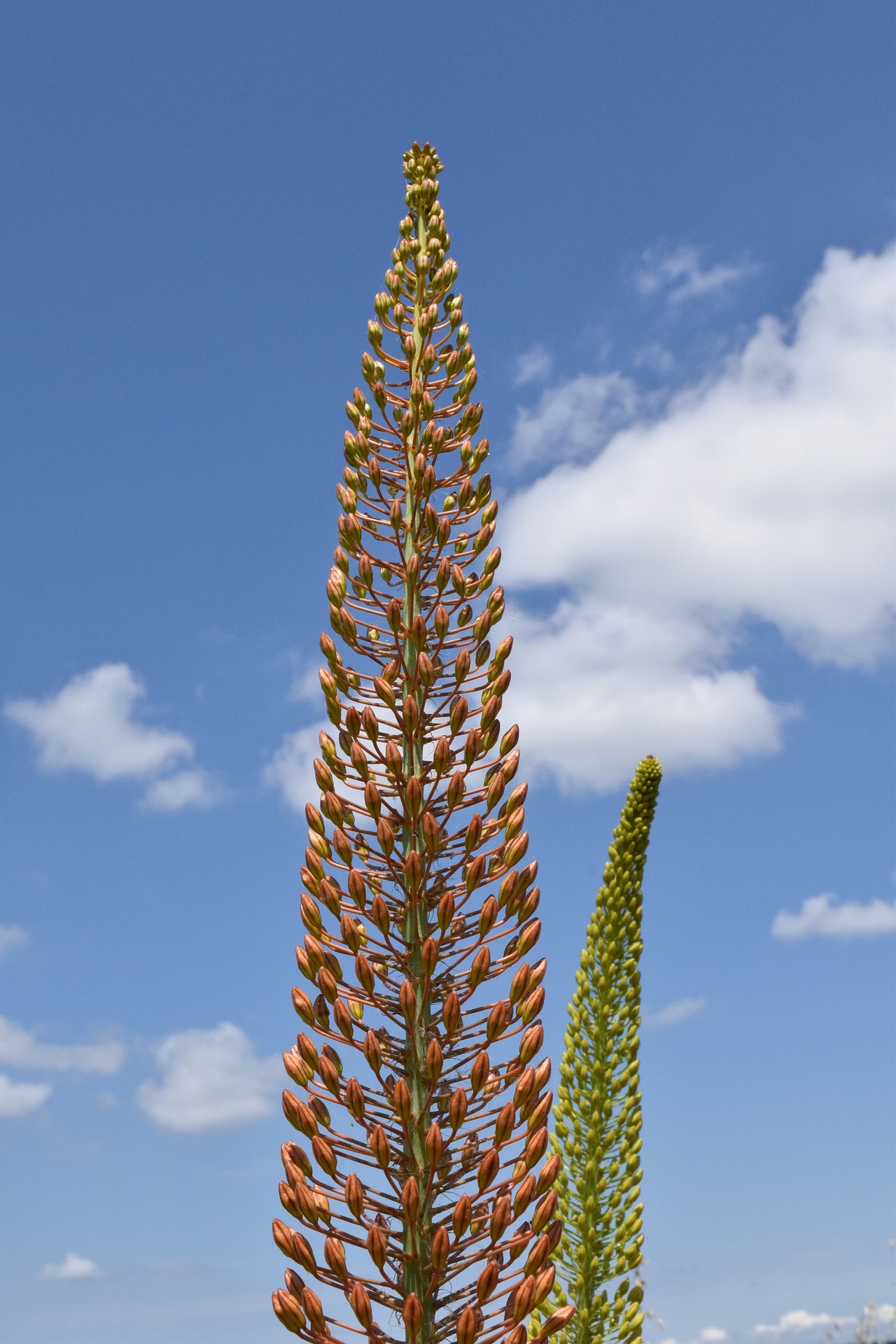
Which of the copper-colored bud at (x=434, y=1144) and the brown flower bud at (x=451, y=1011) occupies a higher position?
the brown flower bud at (x=451, y=1011)

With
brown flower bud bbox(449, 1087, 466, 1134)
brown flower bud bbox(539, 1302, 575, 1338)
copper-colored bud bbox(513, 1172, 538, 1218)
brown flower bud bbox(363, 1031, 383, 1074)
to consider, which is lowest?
brown flower bud bbox(539, 1302, 575, 1338)

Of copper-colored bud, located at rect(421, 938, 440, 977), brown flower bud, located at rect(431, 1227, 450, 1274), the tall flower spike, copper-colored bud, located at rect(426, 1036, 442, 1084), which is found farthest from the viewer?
the tall flower spike

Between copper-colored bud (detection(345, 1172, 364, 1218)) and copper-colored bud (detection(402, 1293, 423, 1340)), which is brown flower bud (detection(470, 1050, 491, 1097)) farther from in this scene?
copper-colored bud (detection(402, 1293, 423, 1340))

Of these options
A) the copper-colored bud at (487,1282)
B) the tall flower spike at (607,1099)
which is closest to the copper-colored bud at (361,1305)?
the copper-colored bud at (487,1282)

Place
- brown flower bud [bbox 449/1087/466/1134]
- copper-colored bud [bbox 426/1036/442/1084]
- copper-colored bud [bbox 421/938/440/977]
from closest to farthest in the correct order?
brown flower bud [bbox 449/1087/466/1134]
copper-colored bud [bbox 426/1036/442/1084]
copper-colored bud [bbox 421/938/440/977]

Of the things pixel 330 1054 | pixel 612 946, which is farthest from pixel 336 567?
pixel 612 946

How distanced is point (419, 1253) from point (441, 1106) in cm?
57

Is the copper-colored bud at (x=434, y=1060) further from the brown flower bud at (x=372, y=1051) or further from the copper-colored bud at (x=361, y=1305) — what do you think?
the copper-colored bud at (x=361, y=1305)

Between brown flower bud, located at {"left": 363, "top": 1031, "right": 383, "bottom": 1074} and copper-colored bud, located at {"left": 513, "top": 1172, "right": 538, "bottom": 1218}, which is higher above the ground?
brown flower bud, located at {"left": 363, "top": 1031, "right": 383, "bottom": 1074}

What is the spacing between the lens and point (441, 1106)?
5125mm

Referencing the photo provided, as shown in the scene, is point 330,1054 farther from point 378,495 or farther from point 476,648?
point 378,495

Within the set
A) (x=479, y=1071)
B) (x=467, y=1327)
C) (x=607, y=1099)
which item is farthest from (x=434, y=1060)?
(x=607, y=1099)

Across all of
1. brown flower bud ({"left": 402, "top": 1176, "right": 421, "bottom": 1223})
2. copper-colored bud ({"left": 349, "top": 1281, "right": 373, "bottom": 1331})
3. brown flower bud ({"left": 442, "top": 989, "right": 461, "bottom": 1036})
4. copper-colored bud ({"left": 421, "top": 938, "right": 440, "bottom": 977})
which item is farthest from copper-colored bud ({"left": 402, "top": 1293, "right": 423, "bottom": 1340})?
copper-colored bud ({"left": 421, "top": 938, "right": 440, "bottom": 977})

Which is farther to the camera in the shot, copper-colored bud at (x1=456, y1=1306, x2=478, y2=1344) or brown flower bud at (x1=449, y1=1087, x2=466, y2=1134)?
brown flower bud at (x1=449, y1=1087, x2=466, y2=1134)
